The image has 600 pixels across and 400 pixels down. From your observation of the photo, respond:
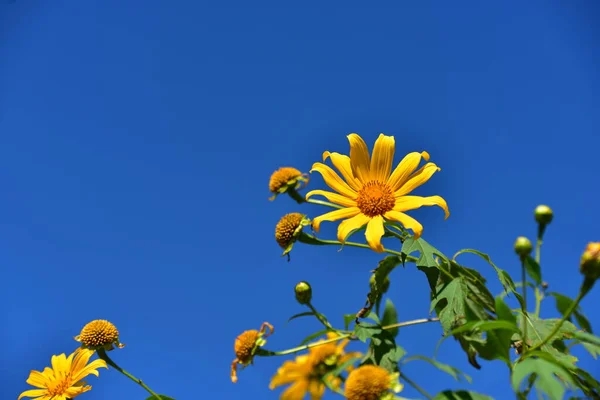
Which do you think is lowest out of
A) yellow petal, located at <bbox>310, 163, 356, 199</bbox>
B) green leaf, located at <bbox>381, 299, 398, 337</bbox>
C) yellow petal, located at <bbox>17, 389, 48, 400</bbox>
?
green leaf, located at <bbox>381, 299, 398, 337</bbox>

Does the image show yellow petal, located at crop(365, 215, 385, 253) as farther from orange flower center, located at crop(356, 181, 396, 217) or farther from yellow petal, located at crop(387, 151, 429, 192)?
yellow petal, located at crop(387, 151, 429, 192)

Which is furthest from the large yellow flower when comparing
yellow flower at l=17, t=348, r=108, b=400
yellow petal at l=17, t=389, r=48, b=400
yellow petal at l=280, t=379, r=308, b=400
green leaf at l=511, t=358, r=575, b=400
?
yellow petal at l=17, t=389, r=48, b=400

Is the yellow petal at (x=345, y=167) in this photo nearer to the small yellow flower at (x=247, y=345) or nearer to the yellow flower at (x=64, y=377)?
the small yellow flower at (x=247, y=345)

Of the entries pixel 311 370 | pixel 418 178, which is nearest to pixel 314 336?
pixel 311 370

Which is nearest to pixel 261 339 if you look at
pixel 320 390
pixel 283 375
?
pixel 283 375

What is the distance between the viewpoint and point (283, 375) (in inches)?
95.0

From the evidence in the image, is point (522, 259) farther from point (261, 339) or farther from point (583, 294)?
point (261, 339)

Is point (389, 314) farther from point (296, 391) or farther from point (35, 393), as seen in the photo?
point (35, 393)

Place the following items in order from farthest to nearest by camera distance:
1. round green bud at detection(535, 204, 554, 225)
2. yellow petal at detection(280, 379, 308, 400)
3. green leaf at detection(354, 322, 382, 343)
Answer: yellow petal at detection(280, 379, 308, 400) → green leaf at detection(354, 322, 382, 343) → round green bud at detection(535, 204, 554, 225)

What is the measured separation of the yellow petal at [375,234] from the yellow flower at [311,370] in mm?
499

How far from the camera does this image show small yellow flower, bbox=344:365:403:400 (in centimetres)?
185

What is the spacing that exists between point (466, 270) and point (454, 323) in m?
0.34

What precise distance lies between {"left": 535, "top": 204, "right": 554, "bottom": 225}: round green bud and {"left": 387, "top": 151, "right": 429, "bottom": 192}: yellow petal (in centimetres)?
79

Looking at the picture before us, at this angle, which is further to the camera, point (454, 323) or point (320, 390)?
point (320, 390)
